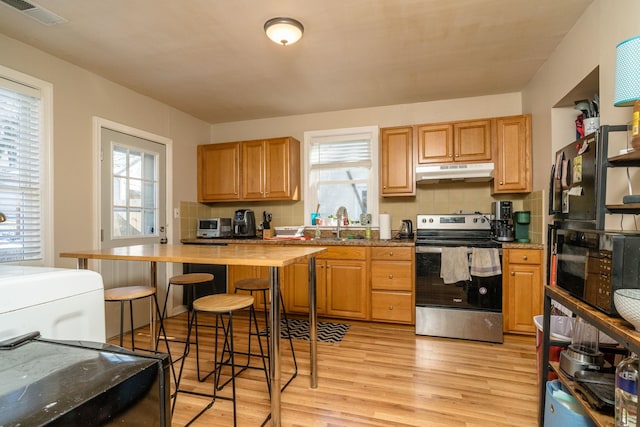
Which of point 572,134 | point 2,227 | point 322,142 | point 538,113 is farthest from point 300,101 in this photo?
point 2,227

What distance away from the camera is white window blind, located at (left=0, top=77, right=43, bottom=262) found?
233 cm

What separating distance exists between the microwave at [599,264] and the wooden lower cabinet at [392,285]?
1.74 meters

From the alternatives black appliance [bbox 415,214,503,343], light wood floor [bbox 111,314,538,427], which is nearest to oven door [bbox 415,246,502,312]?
black appliance [bbox 415,214,503,343]

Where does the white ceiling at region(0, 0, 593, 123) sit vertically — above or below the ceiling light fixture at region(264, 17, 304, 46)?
above

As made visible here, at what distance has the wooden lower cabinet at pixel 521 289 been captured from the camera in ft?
9.51

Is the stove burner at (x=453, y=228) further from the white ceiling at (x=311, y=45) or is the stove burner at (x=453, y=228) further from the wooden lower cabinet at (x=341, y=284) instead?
the white ceiling at (x=311, y=45)

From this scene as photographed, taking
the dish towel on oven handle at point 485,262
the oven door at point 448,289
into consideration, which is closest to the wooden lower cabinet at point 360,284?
the oven door at point 448,289

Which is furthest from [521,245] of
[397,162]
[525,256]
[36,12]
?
[36,12]

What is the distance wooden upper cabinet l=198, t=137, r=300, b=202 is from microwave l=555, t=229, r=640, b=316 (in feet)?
9.77

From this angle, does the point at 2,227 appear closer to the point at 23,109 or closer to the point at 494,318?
the point at 23,109

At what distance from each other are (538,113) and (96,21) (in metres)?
3.59

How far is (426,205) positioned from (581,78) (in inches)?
73.0

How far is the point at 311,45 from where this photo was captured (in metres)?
2.49

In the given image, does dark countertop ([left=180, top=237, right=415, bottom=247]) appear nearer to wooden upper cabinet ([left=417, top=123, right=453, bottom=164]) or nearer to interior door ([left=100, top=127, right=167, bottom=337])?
interior door ([left=100, top=127, right=167, bottom=337])
